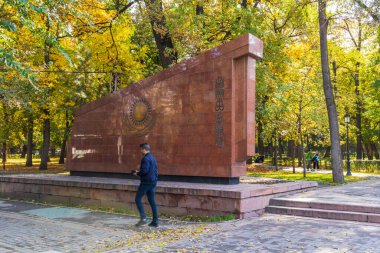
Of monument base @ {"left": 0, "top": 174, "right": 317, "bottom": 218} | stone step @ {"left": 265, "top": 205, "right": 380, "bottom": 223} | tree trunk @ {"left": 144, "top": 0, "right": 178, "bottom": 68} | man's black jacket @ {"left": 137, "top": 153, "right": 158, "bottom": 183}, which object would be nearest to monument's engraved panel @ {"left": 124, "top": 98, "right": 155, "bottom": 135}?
monument base @ {"left": 0, "top": 174, "right": 317, "bottom": 218}

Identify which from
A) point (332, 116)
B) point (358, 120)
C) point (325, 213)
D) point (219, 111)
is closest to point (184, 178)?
point (219, 111)

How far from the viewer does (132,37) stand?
31.1m

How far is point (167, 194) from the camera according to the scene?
35.9ft

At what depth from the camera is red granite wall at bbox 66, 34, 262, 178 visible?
38.5ft

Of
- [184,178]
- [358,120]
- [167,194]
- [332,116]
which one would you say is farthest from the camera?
→ [358,120]

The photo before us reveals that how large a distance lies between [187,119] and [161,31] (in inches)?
304

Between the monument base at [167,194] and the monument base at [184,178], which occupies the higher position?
the monument base at [184,178]

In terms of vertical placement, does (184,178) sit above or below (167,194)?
above

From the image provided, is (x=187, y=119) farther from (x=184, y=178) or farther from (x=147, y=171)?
(x=147, y=171)

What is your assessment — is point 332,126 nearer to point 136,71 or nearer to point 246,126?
point 246,126

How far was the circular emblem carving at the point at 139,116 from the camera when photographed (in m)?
14.0

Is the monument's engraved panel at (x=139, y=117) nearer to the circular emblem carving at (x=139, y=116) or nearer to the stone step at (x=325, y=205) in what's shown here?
the circular emblem carving at (x=139, y=116)

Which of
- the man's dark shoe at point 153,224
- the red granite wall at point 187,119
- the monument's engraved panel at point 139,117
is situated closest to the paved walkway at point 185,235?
the man's dark shoe at point 153,224

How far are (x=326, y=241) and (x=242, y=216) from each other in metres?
2.74
